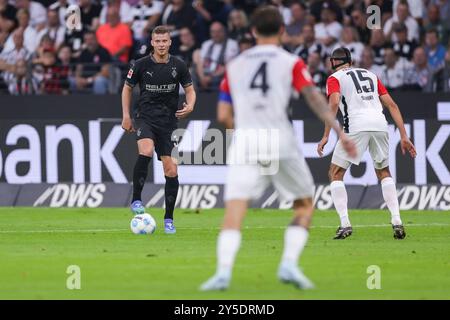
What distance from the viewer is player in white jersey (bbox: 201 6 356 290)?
9742 millimetres

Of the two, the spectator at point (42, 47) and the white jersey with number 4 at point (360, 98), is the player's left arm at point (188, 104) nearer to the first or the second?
the white jersey with number 4 at point (360, 98)

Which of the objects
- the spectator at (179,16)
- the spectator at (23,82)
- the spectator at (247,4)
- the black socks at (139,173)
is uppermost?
the spectator at (247,4)

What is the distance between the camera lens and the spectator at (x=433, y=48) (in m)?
22.4

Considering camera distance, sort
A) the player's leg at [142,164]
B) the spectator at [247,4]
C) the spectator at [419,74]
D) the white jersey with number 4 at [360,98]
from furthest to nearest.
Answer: the spectator at [247,4] < the spectator at [419,74] < the player's leg at [142,164] < the white jersey with number 4 at [360,98]

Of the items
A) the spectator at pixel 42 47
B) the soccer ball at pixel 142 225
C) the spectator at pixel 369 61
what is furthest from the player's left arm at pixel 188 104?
the spectator at pixel 42 47

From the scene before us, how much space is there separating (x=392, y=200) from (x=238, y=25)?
9.64 metres

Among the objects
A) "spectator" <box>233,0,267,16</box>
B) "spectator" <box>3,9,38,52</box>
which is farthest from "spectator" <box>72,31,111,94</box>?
"spectator" <box>233,0,267,16</box>

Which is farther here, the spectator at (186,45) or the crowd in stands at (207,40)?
the spectator at (186,45)

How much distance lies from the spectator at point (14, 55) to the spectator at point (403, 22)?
7.23m

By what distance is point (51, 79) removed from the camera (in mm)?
23750

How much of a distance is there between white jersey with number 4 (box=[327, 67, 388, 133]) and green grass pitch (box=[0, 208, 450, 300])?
1.43 metres

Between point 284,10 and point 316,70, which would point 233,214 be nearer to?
point 316,70
